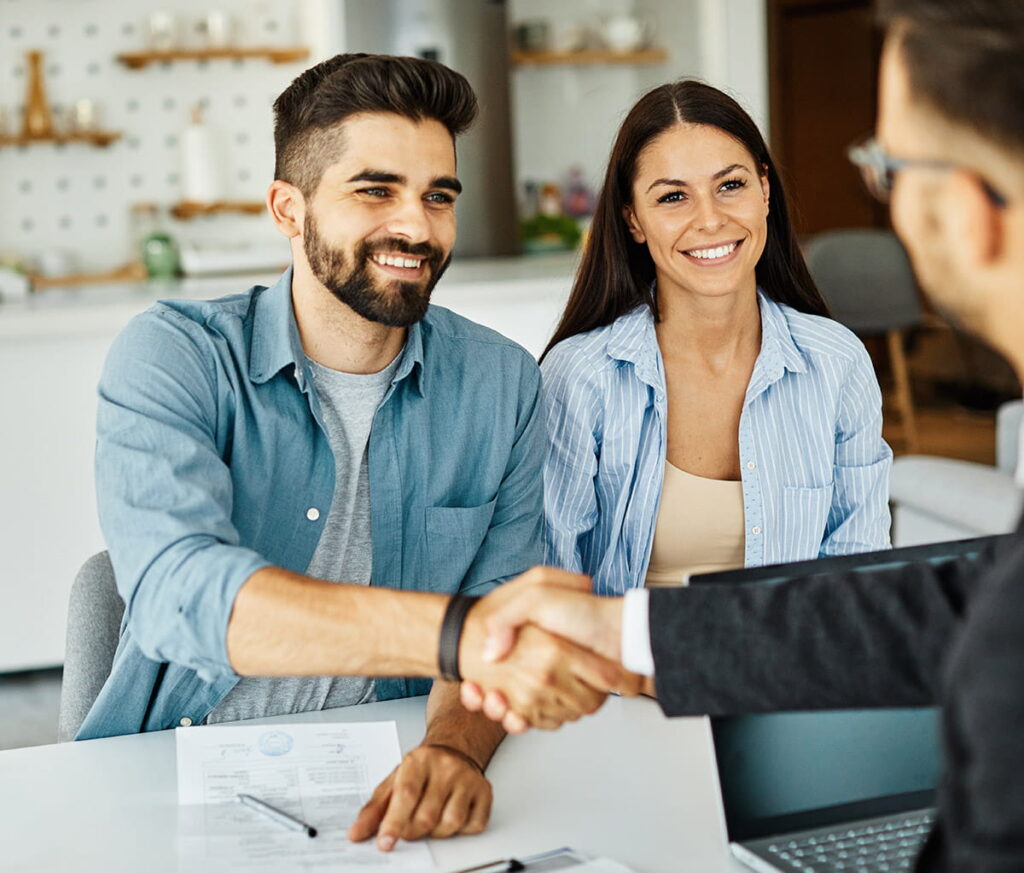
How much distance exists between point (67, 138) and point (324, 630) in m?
3.92

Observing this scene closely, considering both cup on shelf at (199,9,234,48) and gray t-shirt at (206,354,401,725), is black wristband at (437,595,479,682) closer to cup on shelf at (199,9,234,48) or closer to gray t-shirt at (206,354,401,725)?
gray t-shirt at (206,354,401,725)

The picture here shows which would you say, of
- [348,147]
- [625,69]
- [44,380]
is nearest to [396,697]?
[348,147]

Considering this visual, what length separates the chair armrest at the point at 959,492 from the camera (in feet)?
9.29

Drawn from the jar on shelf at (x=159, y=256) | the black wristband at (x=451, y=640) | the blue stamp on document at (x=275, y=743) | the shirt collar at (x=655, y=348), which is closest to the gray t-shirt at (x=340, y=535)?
the blue stamp on document at (x=275, y=743)

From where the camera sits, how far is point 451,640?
140cm

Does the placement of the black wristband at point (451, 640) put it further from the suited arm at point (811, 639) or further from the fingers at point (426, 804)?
the suited arm at point (811, 639)

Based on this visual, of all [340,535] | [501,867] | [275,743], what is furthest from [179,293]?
[501,867]

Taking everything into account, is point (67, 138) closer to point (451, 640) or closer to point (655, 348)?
point (655, 348)

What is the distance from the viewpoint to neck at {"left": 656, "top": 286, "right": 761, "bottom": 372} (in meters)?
2.25

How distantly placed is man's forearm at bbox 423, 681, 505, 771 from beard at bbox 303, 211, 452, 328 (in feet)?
1.77

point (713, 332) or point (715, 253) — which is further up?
point (715, 253)

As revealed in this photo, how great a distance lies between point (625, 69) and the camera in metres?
5.92

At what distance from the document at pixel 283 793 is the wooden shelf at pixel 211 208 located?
381 centimetres

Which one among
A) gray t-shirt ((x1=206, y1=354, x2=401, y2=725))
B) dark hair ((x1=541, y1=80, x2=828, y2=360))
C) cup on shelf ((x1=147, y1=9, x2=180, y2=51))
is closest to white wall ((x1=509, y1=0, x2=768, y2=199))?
cup on shelf ((x1=147, y1=9, x2=180, y2=51))
